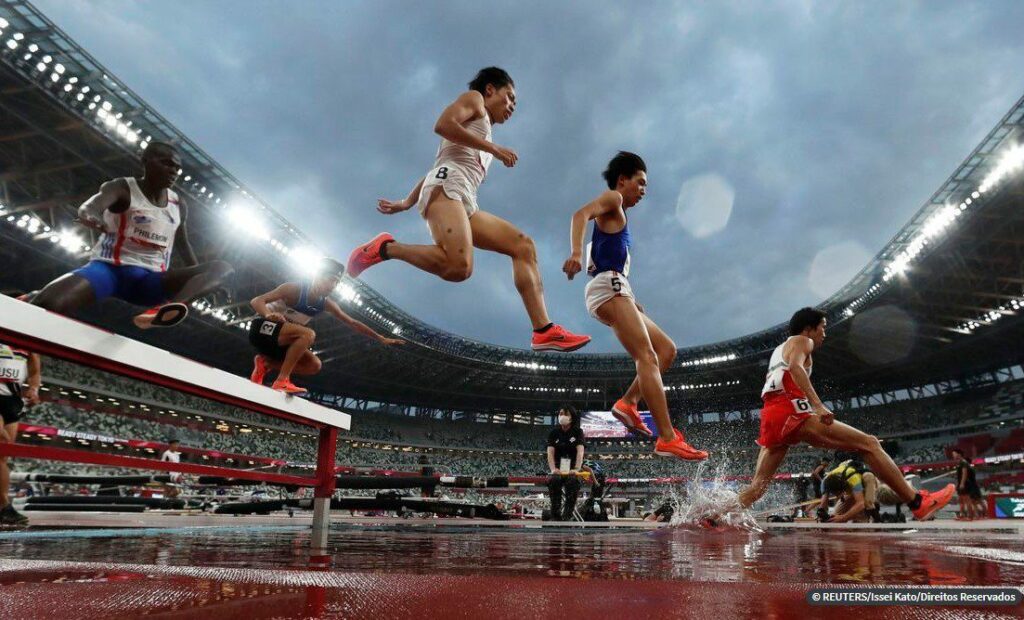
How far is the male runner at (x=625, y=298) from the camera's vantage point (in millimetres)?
3916

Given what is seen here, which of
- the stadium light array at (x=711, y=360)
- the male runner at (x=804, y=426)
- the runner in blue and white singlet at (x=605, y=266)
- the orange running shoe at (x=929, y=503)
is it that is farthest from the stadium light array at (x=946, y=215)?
the runner in blue and white singlet at (x=605, y=266)

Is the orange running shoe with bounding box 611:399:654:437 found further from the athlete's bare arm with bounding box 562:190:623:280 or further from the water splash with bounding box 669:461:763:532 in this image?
the water splash with bounding box 669:461:763:532

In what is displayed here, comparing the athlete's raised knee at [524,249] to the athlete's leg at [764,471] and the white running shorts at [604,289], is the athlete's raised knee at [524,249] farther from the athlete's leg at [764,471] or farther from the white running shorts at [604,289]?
the athlete's leg at [764,471]

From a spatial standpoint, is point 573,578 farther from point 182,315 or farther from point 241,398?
point 182,315

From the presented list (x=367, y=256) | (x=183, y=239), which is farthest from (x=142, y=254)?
(x=367, y=256)

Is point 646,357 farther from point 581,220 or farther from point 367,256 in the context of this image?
point 367,256

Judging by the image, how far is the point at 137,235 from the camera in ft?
10.4

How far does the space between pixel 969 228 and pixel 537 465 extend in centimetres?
Answer: 3273

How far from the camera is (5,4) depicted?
13.0 m

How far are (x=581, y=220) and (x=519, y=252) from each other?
1.84ft

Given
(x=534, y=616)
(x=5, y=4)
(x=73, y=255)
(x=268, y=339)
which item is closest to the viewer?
(x=534, y=616)

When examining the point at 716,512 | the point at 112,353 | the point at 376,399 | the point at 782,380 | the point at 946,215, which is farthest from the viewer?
the point at 376,399

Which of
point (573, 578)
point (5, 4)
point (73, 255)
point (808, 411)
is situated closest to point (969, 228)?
point (808, 411)

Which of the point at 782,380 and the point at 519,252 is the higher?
the point at 519,252
